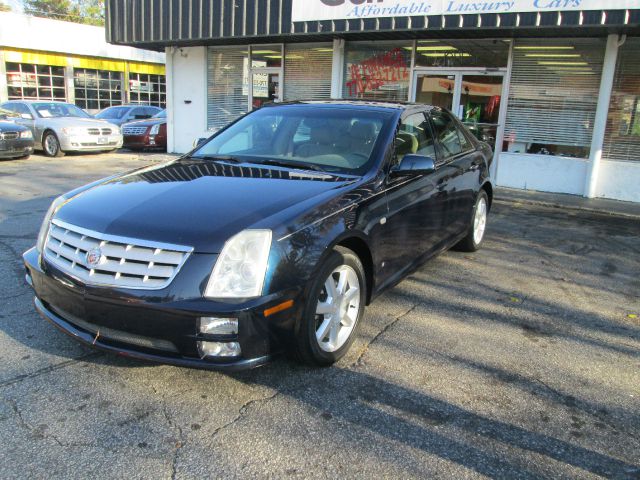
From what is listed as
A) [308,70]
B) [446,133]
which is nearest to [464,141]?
[446,133]

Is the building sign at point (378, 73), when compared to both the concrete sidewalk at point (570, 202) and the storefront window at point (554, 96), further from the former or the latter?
the concrete sidewalk at point (570, 202)

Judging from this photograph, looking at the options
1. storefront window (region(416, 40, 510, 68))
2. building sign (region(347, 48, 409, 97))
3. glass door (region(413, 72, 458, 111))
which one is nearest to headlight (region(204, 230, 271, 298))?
glass door (region(413, 72, 458, 111))

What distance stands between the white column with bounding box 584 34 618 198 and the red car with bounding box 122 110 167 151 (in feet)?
37.0

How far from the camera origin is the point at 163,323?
2.70m

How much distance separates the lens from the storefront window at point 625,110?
9.30 m

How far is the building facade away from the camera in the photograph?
2769 cm

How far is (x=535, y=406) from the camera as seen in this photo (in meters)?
3.01

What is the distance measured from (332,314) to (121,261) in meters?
1.26

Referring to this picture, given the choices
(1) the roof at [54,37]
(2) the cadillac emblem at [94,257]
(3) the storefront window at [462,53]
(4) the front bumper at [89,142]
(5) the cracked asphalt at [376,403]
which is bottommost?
(5) the cracked asphalt at [376,403]

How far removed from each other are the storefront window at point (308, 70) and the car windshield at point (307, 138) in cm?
779

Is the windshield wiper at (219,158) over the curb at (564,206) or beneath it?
over

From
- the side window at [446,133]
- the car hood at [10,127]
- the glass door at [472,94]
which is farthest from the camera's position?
the car hood at [10,127]

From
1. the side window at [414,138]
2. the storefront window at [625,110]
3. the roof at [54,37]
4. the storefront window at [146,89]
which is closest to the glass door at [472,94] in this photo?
the storefront window at [625,110]

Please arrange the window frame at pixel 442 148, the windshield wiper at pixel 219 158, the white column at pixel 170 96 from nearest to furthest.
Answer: the windshield wiper at pixel 219 158 → the window frame at pixel 442 148 → the white column at pixel 170 96
